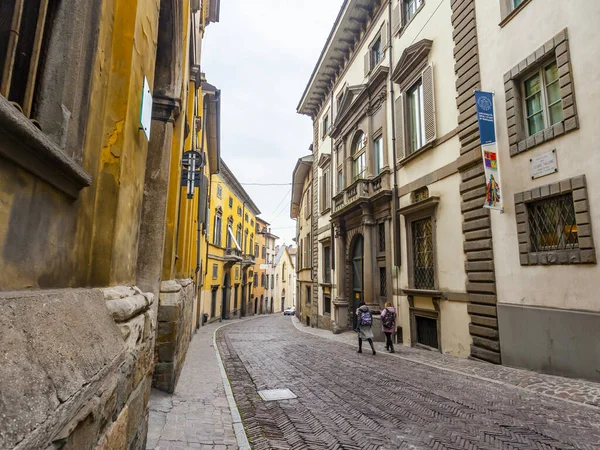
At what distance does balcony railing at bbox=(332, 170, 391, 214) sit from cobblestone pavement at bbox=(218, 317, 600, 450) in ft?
25.7

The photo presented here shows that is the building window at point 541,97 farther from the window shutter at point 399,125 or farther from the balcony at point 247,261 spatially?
the balcony at point 247,261

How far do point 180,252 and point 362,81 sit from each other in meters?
13.3

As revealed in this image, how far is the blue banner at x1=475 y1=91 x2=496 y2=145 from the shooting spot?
908cm

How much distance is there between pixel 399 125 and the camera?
560 inches

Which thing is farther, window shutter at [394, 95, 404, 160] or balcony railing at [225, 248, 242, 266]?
balcony railing at [225, 248, 242, 266]

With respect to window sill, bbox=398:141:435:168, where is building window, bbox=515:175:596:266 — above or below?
below

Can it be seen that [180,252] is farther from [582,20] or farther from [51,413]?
[582,20]

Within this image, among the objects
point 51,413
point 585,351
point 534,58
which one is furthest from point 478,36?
point 51,413

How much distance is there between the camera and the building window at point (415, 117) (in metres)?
13.2

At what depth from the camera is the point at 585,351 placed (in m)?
6.93

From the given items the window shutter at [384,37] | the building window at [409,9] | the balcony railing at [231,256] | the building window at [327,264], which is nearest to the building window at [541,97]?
the building window at [409,9]

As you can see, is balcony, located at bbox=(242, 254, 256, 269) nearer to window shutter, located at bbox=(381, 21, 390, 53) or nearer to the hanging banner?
window shutter, located at bbox=(381, 21, 390, 53)

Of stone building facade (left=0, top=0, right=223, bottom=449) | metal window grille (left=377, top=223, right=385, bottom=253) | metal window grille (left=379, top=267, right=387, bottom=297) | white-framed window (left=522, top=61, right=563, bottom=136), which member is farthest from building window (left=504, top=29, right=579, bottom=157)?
stone building facade (left=0, top=0, right=223, bottom=449)

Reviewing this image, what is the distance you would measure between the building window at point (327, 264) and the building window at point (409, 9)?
12241mm
